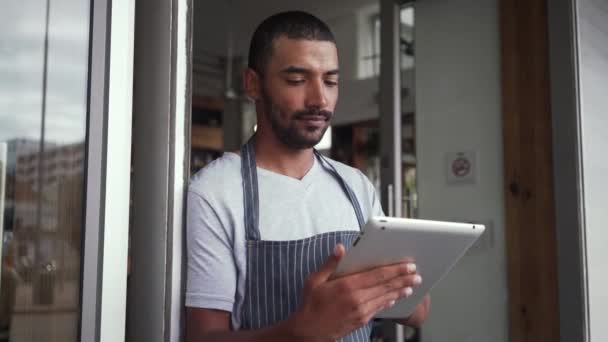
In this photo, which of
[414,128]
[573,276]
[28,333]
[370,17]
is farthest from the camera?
[370,17]

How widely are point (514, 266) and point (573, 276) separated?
27cm

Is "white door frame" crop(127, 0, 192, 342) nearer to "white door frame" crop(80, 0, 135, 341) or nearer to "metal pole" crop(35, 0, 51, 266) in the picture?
"white door frame" crop(80, 0, 135, 341)

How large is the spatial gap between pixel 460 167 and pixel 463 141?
12 centimetres

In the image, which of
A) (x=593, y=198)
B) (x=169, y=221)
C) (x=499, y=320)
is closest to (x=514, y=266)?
(x=499, y=320)

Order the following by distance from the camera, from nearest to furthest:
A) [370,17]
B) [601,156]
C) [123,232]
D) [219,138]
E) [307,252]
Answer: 1. [123,232]
2. [307,252]
3. [601,156]
4. [370,17]
5. [219,138]

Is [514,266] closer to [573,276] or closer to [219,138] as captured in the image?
[573,276]

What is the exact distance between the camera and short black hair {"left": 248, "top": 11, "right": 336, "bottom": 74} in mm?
1353

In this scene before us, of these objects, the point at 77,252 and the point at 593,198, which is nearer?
the point at 77,252

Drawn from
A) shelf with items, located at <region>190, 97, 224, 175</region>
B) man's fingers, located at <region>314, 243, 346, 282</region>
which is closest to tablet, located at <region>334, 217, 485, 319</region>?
man's fingers, located at <region>314, 243, 346, 282</region>

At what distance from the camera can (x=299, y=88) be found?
1328 millimetres

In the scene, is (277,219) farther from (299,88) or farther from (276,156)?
(299,88)

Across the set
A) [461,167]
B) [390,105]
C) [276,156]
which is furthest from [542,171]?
[276,156]

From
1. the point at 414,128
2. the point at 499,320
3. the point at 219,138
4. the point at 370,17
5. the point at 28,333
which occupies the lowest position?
the point at 499,320

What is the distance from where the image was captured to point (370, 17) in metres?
5.56
